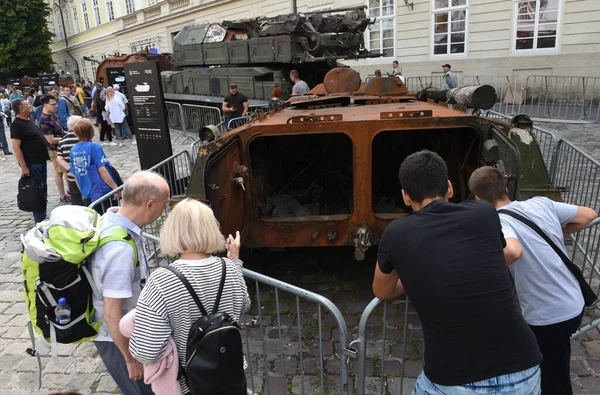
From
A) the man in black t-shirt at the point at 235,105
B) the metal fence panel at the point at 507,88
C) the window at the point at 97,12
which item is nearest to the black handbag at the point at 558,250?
the man in black t-shirt at the point at 235,105

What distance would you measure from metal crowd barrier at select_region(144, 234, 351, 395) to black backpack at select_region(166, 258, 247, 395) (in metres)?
0.61

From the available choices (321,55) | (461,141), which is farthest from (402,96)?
(321,55)

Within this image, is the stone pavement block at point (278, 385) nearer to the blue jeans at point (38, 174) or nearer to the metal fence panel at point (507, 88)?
the blue jeans at point (38, 174)

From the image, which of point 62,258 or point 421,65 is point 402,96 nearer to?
point 62,258

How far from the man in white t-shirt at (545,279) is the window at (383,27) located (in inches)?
756

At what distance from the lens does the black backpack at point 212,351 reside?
83.8 inches

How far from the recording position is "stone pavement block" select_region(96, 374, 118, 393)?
3562 millimetres

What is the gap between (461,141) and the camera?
18.6 feet

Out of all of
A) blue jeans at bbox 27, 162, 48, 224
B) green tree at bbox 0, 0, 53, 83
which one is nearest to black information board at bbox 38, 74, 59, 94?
blue jeans at bbox 27, 162, 48, 224

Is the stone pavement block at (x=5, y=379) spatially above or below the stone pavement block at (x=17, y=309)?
above

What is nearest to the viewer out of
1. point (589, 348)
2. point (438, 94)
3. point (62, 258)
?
point (62, 258)

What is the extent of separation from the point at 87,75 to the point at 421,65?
38739mm

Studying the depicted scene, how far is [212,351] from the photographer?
2.13 meters

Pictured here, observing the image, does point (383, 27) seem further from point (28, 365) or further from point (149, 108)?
point (28, 365)
